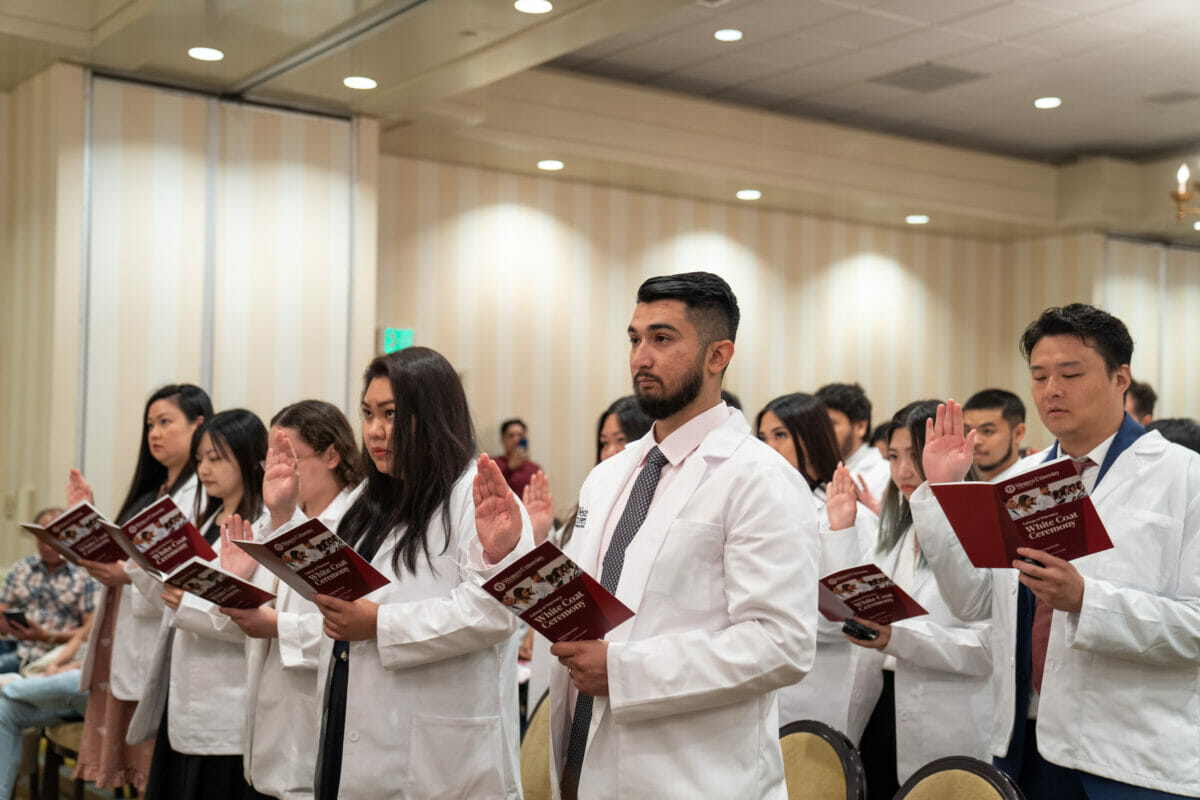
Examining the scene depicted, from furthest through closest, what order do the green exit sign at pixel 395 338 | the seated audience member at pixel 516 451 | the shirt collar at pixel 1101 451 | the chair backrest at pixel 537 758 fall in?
the seated audience member at pixel 516 451 < the green exit sign at pixel 395 338 < the chair backrest at pixel 537 758 < the shirt collar at pixel 1101 451

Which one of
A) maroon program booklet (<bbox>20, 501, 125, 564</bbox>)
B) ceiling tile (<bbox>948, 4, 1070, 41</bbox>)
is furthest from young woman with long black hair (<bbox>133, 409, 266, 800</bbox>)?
ceiling tile (<bbox>948, 4, 1070, 41</bbox>)

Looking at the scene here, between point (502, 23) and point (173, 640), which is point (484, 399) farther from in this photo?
point (173, 640)

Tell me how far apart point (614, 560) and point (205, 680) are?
171 centimetres

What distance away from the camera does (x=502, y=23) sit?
18.6 ft

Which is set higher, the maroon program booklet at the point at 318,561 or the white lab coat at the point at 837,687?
the maroon program booklet at the point at 318,561

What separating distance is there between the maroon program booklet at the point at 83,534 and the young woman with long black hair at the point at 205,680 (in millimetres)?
186

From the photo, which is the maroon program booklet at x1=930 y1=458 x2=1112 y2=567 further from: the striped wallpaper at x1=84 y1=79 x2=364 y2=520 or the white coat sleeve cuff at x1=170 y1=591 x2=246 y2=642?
the striped wallpaper at x1=84 y1=79 x2=364 y2=520

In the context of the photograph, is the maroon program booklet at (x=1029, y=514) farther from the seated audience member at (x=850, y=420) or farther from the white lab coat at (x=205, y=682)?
the seated audience member at (x=850, y=420)

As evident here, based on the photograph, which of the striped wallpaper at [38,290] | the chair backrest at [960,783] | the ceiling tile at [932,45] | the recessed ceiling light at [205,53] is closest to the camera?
the chair backrest at [960,783]

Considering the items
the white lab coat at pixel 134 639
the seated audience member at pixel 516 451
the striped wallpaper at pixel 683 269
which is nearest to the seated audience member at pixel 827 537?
the white lab coat at pixel 134 639

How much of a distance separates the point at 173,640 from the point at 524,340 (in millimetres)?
5465

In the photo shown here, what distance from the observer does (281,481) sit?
315cm

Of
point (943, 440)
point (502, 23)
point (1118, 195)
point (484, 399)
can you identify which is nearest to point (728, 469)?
point (943, 440)

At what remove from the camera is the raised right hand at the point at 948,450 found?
2736 millimetres
